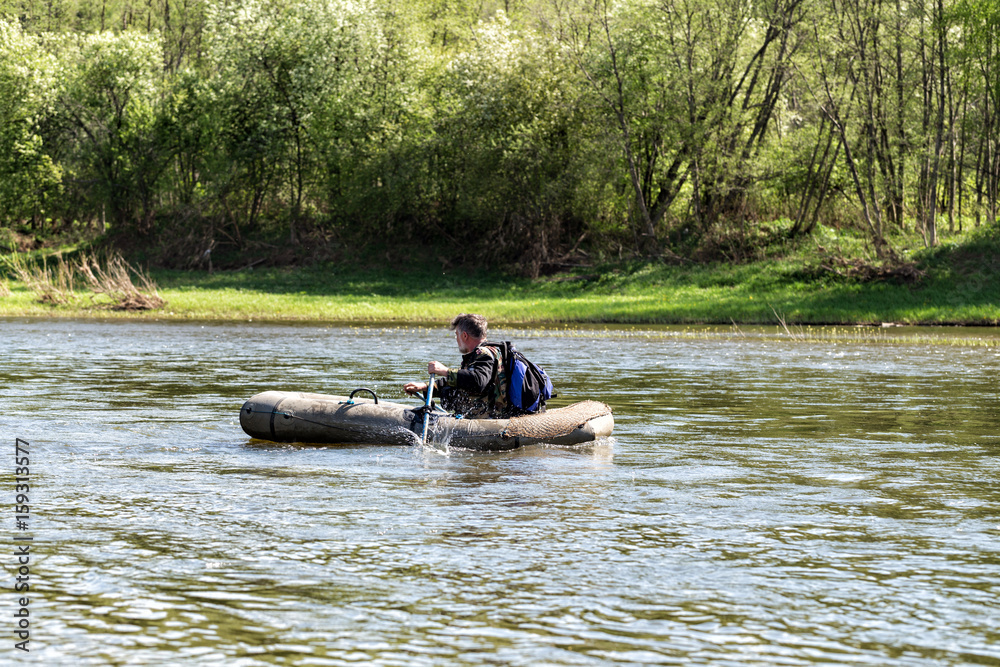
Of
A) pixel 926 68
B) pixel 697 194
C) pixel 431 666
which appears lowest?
pixel 431 666

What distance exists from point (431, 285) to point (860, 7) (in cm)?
1729

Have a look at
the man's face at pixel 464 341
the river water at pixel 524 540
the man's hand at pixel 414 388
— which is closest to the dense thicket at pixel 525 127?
the river water at pixel 524 540

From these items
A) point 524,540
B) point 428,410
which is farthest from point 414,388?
point 524,540

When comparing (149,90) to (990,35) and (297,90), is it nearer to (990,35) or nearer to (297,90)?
(297,90)

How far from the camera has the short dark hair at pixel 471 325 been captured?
12102mm

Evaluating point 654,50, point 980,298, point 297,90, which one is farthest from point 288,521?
point 297,90

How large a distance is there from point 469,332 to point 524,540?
427cm

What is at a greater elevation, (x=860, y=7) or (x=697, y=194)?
(x=860, y=7)

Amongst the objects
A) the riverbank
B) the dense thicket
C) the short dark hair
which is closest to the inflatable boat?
the short dark hair

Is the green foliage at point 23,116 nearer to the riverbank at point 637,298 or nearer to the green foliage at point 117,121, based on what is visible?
the green foliage at point 117,121

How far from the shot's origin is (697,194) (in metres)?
42.6

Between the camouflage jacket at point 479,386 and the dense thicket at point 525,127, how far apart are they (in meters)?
24.9

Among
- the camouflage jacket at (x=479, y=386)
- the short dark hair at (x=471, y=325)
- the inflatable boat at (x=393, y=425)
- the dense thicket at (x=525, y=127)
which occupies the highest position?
the dense thicket at (x=525, y=127)

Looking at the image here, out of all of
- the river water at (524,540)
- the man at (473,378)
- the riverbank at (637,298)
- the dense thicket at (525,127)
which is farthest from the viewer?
the dense thicket at (525,127)
